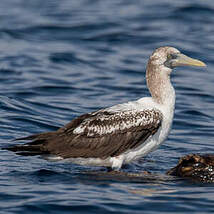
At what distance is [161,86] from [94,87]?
696cm

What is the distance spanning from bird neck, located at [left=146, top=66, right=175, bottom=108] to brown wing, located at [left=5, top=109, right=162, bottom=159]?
36 cm

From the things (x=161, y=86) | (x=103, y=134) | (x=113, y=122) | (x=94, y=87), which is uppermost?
(x=161, y=86)

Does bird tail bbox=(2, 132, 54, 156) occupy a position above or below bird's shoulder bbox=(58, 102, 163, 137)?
below

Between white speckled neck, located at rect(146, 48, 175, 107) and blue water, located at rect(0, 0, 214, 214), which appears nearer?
blue water, located at rect(0, 0, 214, 214)

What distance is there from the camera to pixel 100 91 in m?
19.1

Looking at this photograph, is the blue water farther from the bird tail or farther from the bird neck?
the bird neck

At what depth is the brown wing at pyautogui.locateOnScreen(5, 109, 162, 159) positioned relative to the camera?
12180 mm

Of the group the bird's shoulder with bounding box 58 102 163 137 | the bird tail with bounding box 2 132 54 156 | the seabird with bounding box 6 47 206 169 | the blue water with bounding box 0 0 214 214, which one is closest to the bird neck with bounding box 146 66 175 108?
the seabird with bounding box 6 47 206 169

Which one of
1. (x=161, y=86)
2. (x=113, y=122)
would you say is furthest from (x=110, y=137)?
(x=161, y=86)

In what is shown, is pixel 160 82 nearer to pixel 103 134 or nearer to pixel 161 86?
pixel 161 86

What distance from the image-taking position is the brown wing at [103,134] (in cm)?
1218

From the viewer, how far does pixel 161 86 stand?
12648mm

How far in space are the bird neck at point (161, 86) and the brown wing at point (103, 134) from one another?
363 mm

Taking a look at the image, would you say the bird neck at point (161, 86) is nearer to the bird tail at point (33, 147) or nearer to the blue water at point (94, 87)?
the blue water at point (94, 87)
